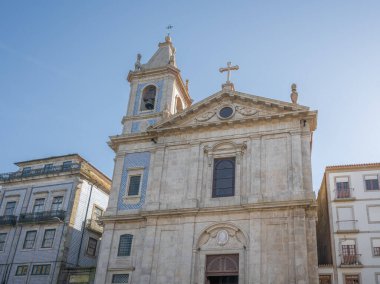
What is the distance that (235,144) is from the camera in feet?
81.3

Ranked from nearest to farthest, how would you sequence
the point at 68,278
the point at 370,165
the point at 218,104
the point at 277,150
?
1. the point at 277,150
2. the point at 218,104
3. the point at 68,278
4. the point at 370,165

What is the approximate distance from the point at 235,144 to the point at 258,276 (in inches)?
286

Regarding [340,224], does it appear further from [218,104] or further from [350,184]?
[218,104]

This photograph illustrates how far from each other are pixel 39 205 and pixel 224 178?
1576 centimetres

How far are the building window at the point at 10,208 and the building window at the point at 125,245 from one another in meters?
13.2

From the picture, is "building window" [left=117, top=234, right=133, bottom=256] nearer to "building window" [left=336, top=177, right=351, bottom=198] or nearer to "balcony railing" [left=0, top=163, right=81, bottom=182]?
"balcony railing" [left=0, top=163, right=81, bottom=182]

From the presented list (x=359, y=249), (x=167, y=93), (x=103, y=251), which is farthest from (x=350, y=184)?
(x=103, y=251)

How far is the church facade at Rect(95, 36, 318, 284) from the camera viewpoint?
70.2ft

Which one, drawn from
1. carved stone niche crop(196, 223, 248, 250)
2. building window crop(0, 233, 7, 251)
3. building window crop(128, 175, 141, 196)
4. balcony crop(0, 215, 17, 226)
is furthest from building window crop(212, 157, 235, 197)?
building window crop(0, 233, 7, 251)

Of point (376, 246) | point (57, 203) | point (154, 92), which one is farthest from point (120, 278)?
point (376, 246)

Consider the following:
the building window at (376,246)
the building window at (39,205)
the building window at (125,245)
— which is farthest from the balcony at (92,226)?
the building window at (376,246)

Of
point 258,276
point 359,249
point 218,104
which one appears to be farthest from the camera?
point 359,249

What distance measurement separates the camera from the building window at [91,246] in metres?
32.8

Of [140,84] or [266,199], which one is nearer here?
[266,199]
